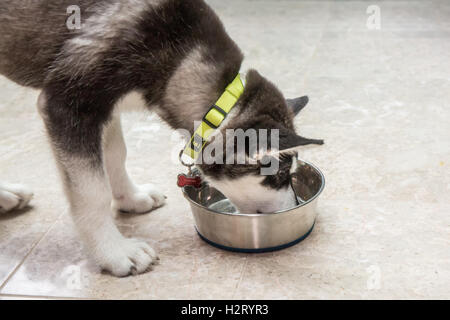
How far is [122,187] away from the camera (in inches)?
114

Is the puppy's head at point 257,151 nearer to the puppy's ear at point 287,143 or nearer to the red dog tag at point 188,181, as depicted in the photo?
the puppy's ear at point 287,143

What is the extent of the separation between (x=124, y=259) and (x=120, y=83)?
752 millimetres

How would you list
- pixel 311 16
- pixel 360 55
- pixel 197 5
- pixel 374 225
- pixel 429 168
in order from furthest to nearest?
1. pixel 311 16
2. pixel 360 55
3. pixel 429 168
4. pixel 374 225
5. pixel 197 5

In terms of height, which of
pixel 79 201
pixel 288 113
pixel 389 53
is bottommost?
pixel 389 53

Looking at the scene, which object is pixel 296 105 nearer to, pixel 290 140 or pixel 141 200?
pixel 290 140

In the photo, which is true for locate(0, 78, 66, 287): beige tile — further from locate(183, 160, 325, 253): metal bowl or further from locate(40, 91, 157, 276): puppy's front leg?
locate(183, 160, 325, 253): metal bowl

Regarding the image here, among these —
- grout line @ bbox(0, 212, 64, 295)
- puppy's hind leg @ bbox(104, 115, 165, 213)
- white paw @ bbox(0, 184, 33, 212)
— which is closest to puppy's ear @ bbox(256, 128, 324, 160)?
puppy's hind leg @ bbox(104, 115, 165, 213)

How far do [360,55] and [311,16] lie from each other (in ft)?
3.94

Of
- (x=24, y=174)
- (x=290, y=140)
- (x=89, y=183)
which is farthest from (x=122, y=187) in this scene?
(x=290, y=140)

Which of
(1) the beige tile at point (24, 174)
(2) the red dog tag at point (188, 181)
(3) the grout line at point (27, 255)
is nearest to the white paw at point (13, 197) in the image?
(1) the beige tile at point (24, 174)

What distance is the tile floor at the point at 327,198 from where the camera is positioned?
2330 millimetres
